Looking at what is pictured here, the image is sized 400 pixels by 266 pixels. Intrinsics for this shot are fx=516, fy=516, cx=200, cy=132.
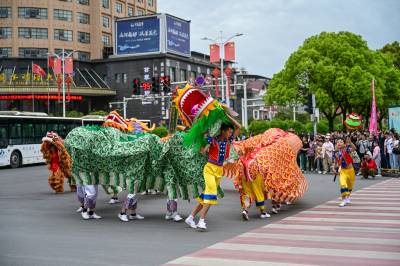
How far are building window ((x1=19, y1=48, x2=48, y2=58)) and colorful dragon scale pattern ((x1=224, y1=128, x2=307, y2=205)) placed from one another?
180 ft

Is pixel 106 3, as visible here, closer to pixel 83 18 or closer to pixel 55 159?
pixel 83 18

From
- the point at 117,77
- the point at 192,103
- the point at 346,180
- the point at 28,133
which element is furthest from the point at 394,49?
the point at 192,103

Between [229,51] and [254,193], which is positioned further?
[229,51]

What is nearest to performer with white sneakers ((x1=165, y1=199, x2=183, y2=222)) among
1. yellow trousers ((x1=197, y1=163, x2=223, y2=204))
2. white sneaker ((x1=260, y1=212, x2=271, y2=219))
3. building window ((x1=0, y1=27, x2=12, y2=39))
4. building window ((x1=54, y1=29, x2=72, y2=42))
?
yellow trousers ((x1=197, y1=163, x2=223, y2=204))

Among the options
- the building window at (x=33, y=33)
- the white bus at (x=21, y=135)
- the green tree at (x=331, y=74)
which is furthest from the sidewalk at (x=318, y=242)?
the building window at (x=33, y=33)

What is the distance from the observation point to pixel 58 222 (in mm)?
10586

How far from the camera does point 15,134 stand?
2836 centimetres

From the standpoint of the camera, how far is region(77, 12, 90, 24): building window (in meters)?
66.0

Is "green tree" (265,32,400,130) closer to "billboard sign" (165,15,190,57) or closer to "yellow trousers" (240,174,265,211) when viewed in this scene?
"billboard sign" (165,15,190,57)

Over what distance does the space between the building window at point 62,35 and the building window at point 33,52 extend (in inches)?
91.4

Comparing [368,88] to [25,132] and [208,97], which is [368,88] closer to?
[25,132]

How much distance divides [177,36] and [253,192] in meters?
57.2

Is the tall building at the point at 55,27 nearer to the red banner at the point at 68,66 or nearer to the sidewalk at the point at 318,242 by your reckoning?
the red banner at the point at 68,66

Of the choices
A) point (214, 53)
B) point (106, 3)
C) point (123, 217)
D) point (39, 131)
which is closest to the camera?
point (123, 217)
